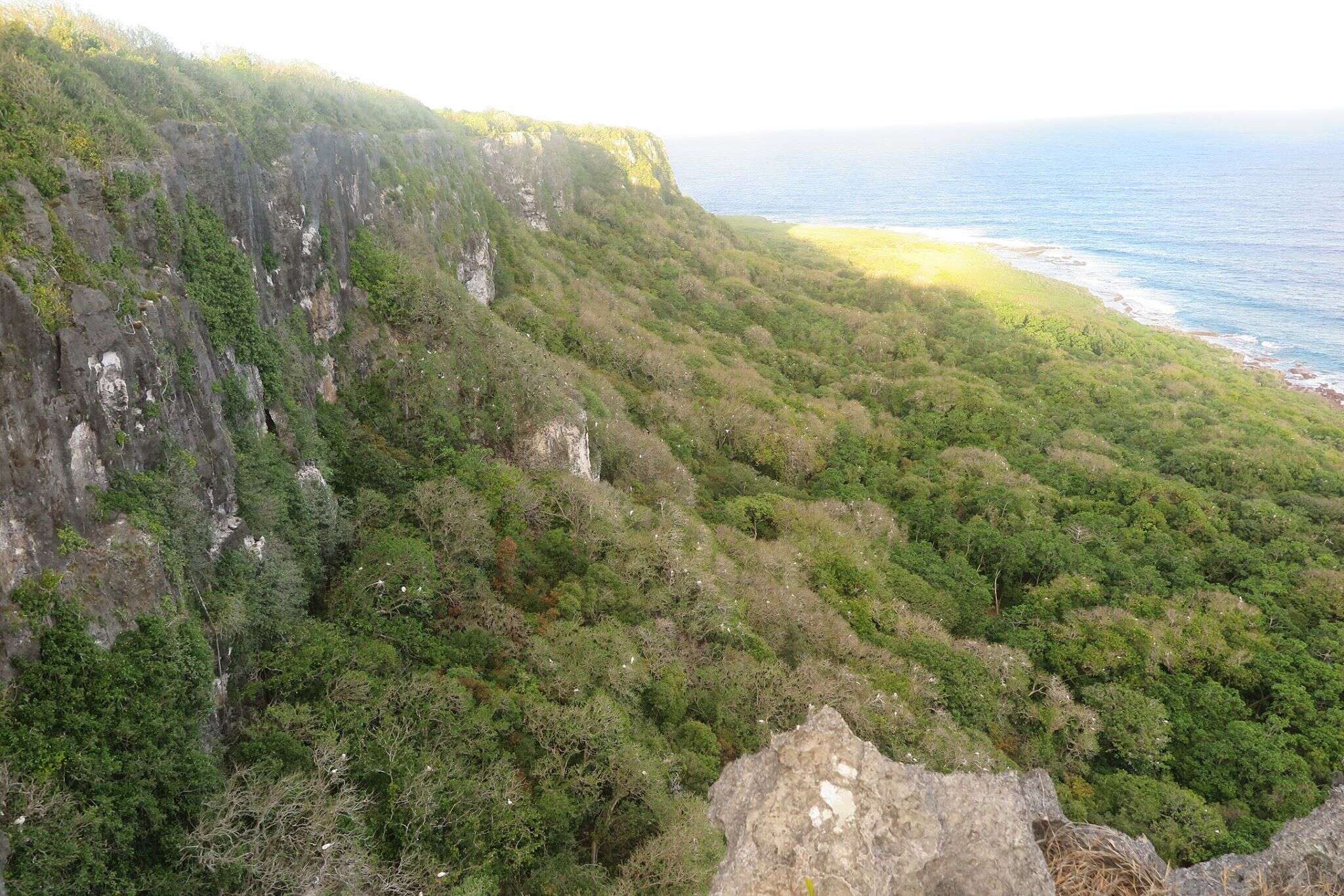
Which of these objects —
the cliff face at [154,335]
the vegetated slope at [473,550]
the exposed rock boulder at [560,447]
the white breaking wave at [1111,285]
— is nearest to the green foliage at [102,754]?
Result: the vegetated slope at [473,550]

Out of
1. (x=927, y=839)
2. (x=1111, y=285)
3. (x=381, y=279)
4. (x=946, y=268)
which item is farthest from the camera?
(x=1111, y=285)

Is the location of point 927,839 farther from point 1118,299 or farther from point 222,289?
point 1118,299

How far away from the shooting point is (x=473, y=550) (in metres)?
25.0

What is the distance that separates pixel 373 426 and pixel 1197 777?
38.0m

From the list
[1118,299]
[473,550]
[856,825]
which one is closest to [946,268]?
[1118,299]

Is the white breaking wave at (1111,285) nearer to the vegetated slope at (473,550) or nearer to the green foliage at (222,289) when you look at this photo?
the vegetated slope at (473,550)

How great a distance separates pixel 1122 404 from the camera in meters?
59.1

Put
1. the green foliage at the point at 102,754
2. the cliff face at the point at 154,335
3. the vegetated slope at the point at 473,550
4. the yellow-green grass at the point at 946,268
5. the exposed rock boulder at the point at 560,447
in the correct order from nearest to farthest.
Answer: the green foliage at the point at 102,754 < the cliff face at the point at 154,335 < the vegetated slope at the point at 473,550 < the exposed rock boulder at the point at 560,447 < the yellow-green grass at the point at 946,268

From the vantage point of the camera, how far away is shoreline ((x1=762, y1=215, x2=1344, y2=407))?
75750 mm

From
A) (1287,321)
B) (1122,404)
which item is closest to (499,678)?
(1122,404)

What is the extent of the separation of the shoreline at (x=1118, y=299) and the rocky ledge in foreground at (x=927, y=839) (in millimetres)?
69239

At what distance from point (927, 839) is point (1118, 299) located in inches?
4177

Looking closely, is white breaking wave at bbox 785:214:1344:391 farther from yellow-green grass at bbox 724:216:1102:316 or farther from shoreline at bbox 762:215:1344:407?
yellow-green grass at bbox 724:216:1102:316

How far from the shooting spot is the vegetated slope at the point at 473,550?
13.5 m
